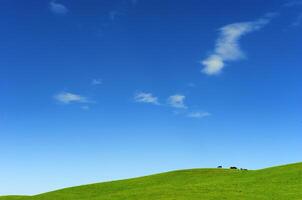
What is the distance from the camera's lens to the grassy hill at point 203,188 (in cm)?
5053

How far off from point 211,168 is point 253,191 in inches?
1272

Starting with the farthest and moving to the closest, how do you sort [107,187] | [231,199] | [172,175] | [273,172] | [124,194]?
[172,175] < [107,187] < [273,172] < [124,194] < [231,199]

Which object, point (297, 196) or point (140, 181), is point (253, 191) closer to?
point (297, 196)

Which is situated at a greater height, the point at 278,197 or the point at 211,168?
the point at 211,168

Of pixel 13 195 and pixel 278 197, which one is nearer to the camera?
pixel 278 197

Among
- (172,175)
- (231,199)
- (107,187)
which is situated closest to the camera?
(231,199)

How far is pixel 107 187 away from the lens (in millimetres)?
73250

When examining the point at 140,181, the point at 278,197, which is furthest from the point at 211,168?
the point at 278,197

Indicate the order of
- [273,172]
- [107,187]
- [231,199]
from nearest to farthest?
[231,199], [273,172], [107,187]

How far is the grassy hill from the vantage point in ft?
166

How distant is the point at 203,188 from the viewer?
5634 centimetres

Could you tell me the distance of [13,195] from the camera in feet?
254

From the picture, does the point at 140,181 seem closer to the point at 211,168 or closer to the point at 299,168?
the point at 211,168

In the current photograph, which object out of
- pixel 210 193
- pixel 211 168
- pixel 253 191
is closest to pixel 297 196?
pixel 253 191
